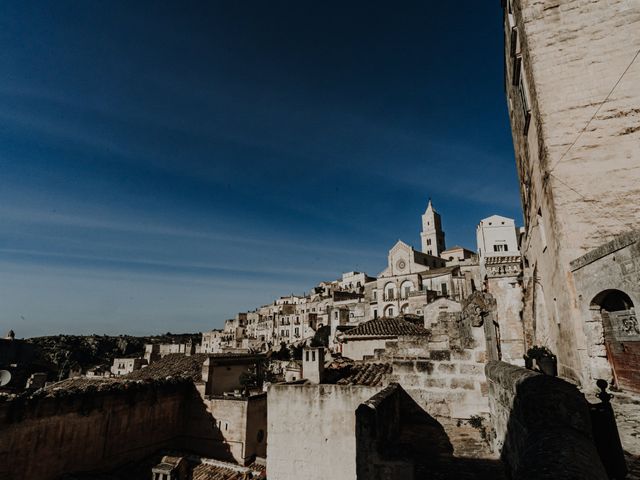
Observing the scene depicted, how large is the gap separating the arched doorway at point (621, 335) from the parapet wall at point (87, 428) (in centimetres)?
1766

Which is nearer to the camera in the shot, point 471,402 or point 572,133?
point 471,402

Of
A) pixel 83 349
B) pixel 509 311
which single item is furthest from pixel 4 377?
pixel 83 349

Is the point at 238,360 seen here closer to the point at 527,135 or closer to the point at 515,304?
the point at 515,304

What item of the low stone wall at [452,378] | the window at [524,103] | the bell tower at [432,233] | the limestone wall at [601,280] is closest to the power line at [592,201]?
the limestone wall at [601,280]

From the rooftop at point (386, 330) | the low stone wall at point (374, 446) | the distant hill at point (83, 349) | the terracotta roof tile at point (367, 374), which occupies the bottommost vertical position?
the distant hill at point (83, 349)

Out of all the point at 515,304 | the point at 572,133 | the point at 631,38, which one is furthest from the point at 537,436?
the point at 515,304

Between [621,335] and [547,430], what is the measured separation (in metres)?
5.73

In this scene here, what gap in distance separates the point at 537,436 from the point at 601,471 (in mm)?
736

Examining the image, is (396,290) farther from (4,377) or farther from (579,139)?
(579,139)

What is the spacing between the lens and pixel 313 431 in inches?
377

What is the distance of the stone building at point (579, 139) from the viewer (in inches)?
358

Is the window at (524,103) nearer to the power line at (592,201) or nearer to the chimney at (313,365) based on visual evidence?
the power line at (592,201)

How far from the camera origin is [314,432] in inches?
376

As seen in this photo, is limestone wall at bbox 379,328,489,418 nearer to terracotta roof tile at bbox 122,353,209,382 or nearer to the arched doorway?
the arched doorway
